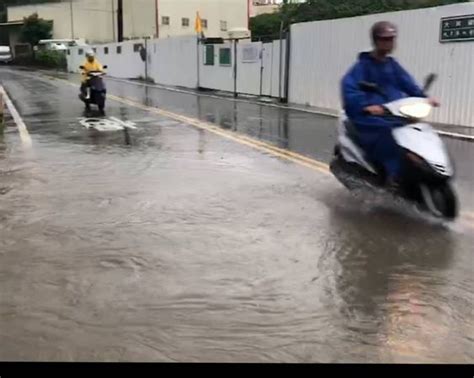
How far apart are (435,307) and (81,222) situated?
3.43 m

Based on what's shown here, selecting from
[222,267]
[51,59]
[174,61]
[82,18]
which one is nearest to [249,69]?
[174,61]

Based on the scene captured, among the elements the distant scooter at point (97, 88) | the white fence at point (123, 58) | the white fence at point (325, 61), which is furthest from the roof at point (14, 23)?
the distant scooter at point (97, 88)

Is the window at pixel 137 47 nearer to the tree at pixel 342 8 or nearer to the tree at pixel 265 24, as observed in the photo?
the tree at pixel 342 8

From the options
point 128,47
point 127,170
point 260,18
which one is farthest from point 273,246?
point 260,18

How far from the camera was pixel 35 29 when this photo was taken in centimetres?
6912

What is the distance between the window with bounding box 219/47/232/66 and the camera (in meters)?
25.8

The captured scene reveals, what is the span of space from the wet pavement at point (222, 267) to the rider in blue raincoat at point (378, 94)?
0.61m

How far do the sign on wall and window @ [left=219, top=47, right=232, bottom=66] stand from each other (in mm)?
12100

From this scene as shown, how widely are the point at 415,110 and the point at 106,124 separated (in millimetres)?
9696

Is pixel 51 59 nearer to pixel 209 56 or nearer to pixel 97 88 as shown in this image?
pixel 209 56

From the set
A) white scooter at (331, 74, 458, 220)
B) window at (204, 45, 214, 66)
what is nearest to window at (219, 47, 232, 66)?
window at (204, 45, 214, 66)

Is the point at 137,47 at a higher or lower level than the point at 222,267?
higher

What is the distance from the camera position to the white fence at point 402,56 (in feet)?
46.1

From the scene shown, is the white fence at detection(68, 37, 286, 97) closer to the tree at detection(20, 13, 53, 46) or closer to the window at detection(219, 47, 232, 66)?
the window at detection(219, 47, 232, 66)
